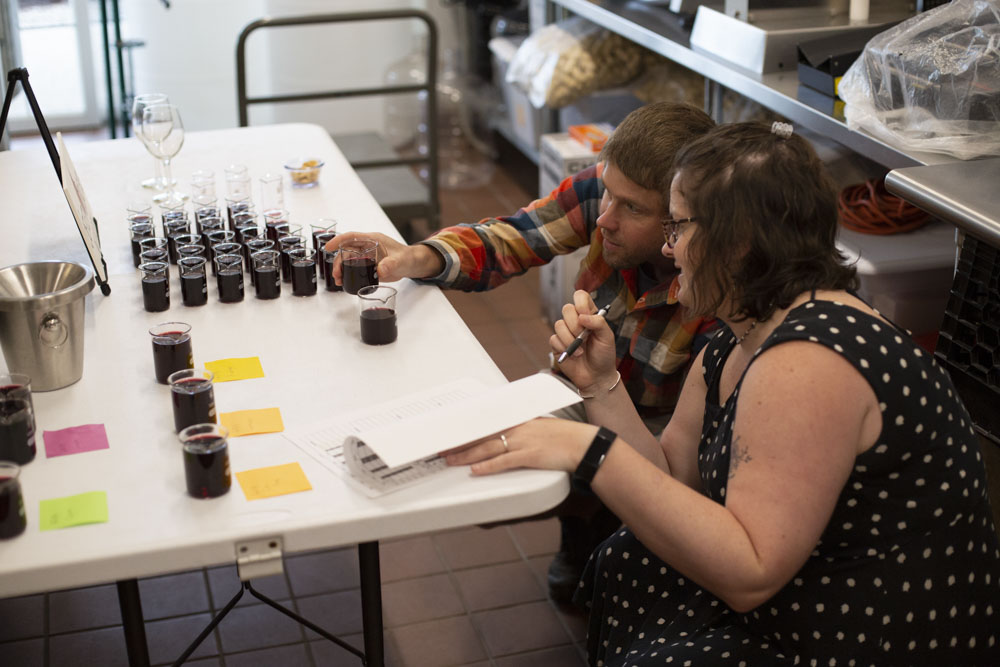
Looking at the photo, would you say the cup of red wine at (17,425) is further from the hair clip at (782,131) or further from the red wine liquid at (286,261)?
the hair clip at (782,131)

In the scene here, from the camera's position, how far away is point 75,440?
1.49m

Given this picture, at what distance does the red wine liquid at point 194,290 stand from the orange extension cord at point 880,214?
157cm

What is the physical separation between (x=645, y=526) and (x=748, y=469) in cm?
16

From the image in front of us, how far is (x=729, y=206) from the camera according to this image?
4.72ft

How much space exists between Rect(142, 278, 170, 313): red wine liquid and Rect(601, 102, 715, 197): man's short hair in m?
0.84

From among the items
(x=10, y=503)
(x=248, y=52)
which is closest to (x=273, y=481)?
(x=10, y=503)

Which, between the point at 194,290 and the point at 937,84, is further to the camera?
the point at 937,84

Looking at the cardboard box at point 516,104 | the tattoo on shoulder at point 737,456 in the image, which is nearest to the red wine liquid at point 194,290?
the tattoo on shoulder at point 737,456

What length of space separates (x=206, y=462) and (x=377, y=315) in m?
0.52

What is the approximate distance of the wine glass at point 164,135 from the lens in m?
2.42

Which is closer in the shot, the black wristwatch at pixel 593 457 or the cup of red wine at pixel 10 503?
the cup of red wine at pixel 10 503

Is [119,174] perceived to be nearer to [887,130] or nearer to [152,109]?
[152,109]

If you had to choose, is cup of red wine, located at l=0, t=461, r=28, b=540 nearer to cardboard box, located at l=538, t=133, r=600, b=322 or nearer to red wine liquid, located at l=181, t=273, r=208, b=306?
red wine liquid, located at l=181, t=273, r=208, b=306

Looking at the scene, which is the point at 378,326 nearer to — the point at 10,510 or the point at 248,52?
the point at 10,510
